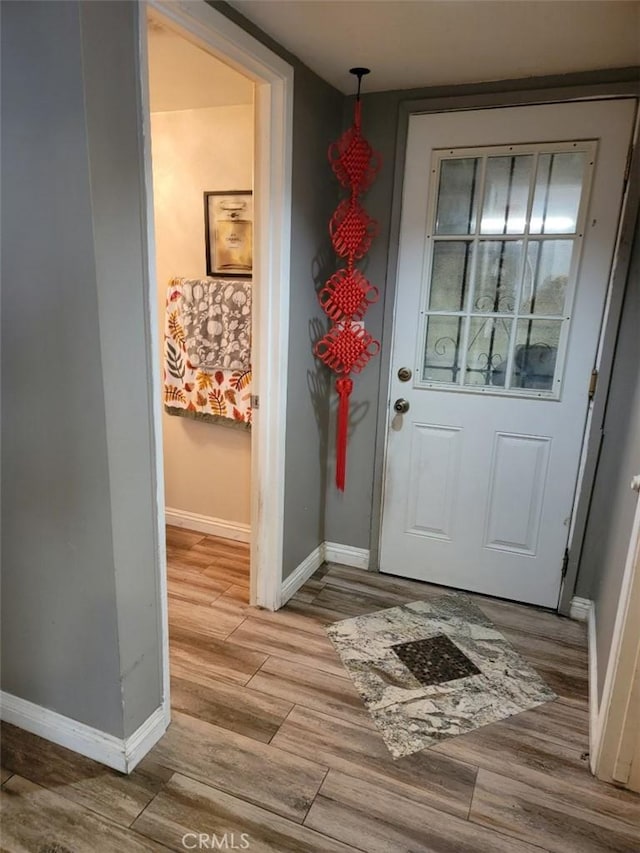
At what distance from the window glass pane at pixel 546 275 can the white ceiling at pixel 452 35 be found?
628 mm

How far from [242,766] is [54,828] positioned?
50 cm

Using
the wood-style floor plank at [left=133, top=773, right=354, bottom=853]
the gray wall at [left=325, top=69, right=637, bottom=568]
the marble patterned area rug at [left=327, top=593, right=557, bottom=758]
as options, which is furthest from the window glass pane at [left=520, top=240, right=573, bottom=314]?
the wood-style floor plank at [left=133, top=773, right=354, bottom=853]

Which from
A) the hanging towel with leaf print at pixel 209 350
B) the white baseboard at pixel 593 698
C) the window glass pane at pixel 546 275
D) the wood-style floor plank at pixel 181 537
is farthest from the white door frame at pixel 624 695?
the wood-style floor plank at pixel 181 537

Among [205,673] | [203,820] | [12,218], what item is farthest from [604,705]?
[12,218]

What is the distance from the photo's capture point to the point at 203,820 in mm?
1442

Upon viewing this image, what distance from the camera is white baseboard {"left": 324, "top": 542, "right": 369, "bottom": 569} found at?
2764 mm

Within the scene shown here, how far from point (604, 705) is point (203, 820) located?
1.20 m

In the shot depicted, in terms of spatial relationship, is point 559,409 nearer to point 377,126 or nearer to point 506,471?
point 506,471

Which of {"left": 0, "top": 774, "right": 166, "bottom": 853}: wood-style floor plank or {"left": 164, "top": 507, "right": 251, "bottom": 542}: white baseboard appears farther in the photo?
{"left": 164, "top": 507, "right": 251, "bottom": 542}: white baseboard

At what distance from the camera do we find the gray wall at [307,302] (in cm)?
212

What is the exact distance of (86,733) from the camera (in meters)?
1.61

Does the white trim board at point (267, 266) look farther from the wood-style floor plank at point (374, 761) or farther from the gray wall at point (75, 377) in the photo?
the wood-style floor plank at point (374, 761)

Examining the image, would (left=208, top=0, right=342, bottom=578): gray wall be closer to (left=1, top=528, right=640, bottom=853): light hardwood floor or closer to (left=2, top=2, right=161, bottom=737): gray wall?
(left=1, top=528, right=640, bottom=853): light hardwood floor

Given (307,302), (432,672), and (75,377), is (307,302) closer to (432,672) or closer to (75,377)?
(75,377)
